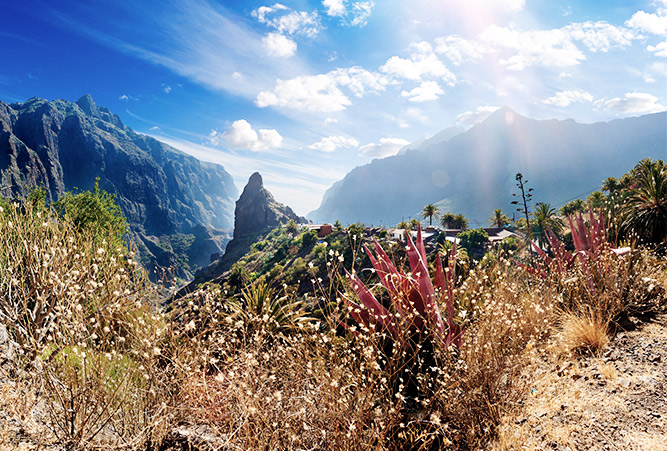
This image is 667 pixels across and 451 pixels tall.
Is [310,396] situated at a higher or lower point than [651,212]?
lower

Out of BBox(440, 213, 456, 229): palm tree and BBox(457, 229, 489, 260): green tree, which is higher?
BBox(440, 213, 456, 229): palm tree

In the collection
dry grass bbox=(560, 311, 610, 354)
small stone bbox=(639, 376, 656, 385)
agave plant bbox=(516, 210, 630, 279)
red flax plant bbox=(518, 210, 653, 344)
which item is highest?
agave plant bbox=(516, 210, 630, 279)

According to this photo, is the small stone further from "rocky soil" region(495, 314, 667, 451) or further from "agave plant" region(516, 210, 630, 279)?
"agave plant" region(516, 210, 630, 279)

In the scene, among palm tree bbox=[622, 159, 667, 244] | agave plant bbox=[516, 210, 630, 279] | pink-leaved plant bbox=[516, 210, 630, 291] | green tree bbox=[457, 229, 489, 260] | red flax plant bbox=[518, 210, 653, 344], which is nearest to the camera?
red flax plant bbox=[518, 210, 653, 344]

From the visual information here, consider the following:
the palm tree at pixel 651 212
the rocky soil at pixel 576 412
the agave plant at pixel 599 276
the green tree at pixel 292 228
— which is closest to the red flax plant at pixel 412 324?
the rocky soil at pixel 576 412

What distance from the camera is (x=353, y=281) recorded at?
116 inches

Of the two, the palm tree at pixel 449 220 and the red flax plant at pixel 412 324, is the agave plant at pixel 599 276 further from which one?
the palm tree at pixel 449 220

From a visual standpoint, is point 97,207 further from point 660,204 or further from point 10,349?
point 660,204

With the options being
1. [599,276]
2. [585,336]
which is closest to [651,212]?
[599,276]

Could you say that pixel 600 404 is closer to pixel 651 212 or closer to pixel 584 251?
pixel 584 251

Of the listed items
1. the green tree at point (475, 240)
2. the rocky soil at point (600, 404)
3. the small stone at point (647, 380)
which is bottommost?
the green tree at point (475, 240)

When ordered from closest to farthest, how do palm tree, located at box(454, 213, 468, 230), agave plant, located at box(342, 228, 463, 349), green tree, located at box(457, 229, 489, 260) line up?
1. agave plant, located at box(342, 228, 463, 349)
2. green tree, located at box(457, 229, 489, 260)
3. palm tree, located at box(454, 213, 468, 230)

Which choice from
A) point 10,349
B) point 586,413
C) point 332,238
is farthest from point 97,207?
point 332,238

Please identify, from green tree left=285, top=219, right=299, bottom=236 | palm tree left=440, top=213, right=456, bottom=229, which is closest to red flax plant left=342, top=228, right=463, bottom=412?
palm tree left=440, top=213, right=456, bottom=229
